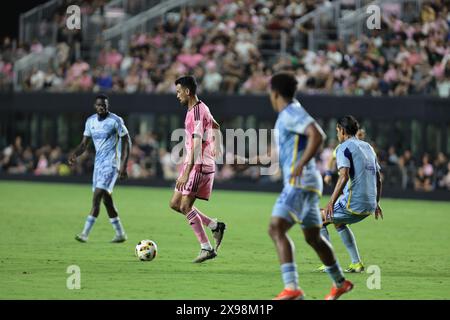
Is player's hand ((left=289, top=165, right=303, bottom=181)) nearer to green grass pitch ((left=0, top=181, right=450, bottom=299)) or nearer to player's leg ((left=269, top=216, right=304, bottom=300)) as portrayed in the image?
player's leg ((left=269, top=216, right=304, bottom=300))

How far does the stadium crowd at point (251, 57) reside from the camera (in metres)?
30.8

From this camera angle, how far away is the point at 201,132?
13219mm

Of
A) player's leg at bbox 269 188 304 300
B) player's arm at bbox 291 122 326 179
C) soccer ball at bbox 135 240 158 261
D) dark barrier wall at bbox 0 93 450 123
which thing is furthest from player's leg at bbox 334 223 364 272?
dark barrier wall at bbox 0 93 450 123

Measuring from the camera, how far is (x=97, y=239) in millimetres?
16625

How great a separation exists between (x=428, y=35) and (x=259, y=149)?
22.6ft

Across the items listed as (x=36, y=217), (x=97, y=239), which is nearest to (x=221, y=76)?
(x=36, y=217)

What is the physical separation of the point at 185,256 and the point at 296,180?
16.8 feet

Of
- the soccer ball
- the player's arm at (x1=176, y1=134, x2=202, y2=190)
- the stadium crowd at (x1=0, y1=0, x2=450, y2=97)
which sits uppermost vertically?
the stadium crowd at (x1=0, y1=0, x2=450, y2=97)

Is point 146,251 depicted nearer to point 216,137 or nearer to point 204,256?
point 204,256

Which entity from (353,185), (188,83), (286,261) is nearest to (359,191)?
(353,185)

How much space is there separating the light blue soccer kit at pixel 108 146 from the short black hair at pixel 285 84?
6651mm

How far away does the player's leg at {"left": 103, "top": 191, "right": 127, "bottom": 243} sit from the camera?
15.9 m

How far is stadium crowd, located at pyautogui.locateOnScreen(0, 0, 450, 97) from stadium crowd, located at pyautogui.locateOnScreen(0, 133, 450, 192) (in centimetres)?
189

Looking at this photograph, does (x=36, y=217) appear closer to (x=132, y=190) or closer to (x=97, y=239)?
(x=97, y=239)
